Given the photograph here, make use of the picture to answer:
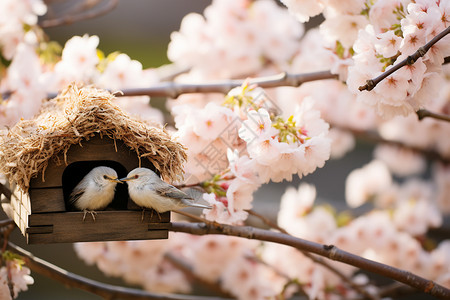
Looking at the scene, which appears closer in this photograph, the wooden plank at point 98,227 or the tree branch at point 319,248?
the wooden plank at point 98,227

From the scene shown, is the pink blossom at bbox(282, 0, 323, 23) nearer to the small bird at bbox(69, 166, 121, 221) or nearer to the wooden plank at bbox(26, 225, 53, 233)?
the small bird at bbox(69, 166, 121, 221)

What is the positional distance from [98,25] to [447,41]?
3.87 m

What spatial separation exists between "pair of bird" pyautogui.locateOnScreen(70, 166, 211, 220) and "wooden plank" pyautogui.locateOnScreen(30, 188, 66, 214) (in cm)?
4

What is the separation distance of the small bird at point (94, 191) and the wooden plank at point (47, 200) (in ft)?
0.13

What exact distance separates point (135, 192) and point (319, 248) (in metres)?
0.54

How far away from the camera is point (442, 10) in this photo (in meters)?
1.36

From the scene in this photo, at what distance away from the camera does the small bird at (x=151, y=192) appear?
1.30m

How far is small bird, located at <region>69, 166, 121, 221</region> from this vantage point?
4.39 ft

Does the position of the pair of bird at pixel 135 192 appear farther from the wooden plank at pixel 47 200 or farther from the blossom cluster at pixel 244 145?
the blossom cluster at pixel 244 145

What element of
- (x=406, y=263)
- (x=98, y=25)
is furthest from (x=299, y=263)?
(x=98, y=25)

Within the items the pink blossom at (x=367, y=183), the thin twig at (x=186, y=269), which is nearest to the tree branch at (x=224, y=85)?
the thin twig at (x=186, y=269)

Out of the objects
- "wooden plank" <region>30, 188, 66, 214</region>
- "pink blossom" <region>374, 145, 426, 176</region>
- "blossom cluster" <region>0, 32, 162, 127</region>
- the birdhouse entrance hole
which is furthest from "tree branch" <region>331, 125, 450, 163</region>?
"wooden plank" <region>30, 188, 66, 214</region>

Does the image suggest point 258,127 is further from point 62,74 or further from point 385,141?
point 385,141

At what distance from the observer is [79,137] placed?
1313mm
